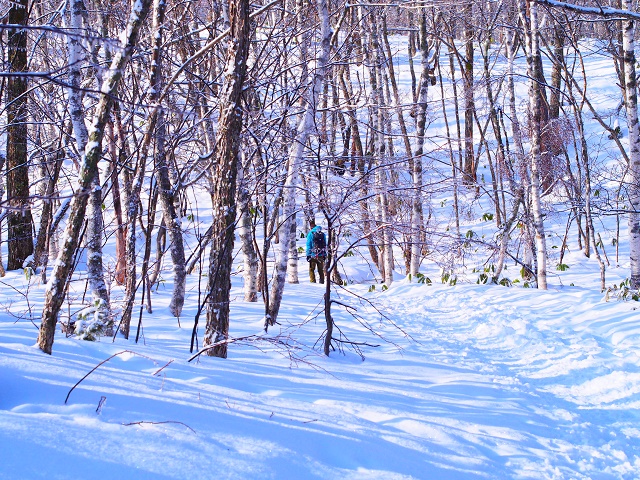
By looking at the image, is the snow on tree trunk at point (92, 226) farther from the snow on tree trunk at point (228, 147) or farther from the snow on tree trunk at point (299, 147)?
the snow on tree trunk at point (299, 147)

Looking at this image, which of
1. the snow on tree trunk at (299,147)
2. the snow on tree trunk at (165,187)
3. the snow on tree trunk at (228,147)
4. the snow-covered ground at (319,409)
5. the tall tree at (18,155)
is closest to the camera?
the snow-covered ground at (319,409)

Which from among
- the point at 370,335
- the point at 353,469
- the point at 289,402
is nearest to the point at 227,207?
the point at 289,402

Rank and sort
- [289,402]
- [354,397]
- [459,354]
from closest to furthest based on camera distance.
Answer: [289,402] < [354,397] < [459,354]

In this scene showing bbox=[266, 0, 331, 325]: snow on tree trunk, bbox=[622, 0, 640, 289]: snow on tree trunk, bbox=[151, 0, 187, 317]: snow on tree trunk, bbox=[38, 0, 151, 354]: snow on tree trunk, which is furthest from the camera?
bbox=[622, 0, 640, 289]: snow on tree trunk

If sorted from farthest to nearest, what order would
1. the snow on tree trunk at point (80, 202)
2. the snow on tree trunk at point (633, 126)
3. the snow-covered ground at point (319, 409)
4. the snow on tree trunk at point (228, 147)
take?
the snow on tree trunk at point (633, 126) < the snow on tree trunk at point (228, 147) < the snow on tree trunk at point (80, 202) < the snow-covered ground at point (319, 409)

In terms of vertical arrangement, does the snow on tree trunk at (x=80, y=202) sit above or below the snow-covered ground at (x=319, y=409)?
above

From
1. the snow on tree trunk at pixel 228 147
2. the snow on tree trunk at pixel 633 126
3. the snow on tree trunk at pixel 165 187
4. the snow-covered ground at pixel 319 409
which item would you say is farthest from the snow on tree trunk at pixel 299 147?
the snow on tree trunk at pixel 633 126

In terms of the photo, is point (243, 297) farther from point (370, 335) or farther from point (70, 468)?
point (70, 468)

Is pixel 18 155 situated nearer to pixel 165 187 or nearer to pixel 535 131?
pixel 165 187

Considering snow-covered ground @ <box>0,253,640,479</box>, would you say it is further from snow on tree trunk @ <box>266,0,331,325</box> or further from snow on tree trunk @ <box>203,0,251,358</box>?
snow on tree trunk @ <box>203,0,251,358</box>

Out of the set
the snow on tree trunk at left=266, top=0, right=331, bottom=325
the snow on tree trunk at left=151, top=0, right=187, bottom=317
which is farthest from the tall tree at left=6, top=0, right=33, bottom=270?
the snow on tree trunk at left=266, top=0, right=331, bottom=325

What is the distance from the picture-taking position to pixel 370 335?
6727 millimetres

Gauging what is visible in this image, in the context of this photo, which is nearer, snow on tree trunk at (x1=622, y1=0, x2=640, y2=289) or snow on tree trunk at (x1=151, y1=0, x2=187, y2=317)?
snow on tree trunk at (x1=151, y1=0, x2=187, y2=317)

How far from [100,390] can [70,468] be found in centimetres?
86
